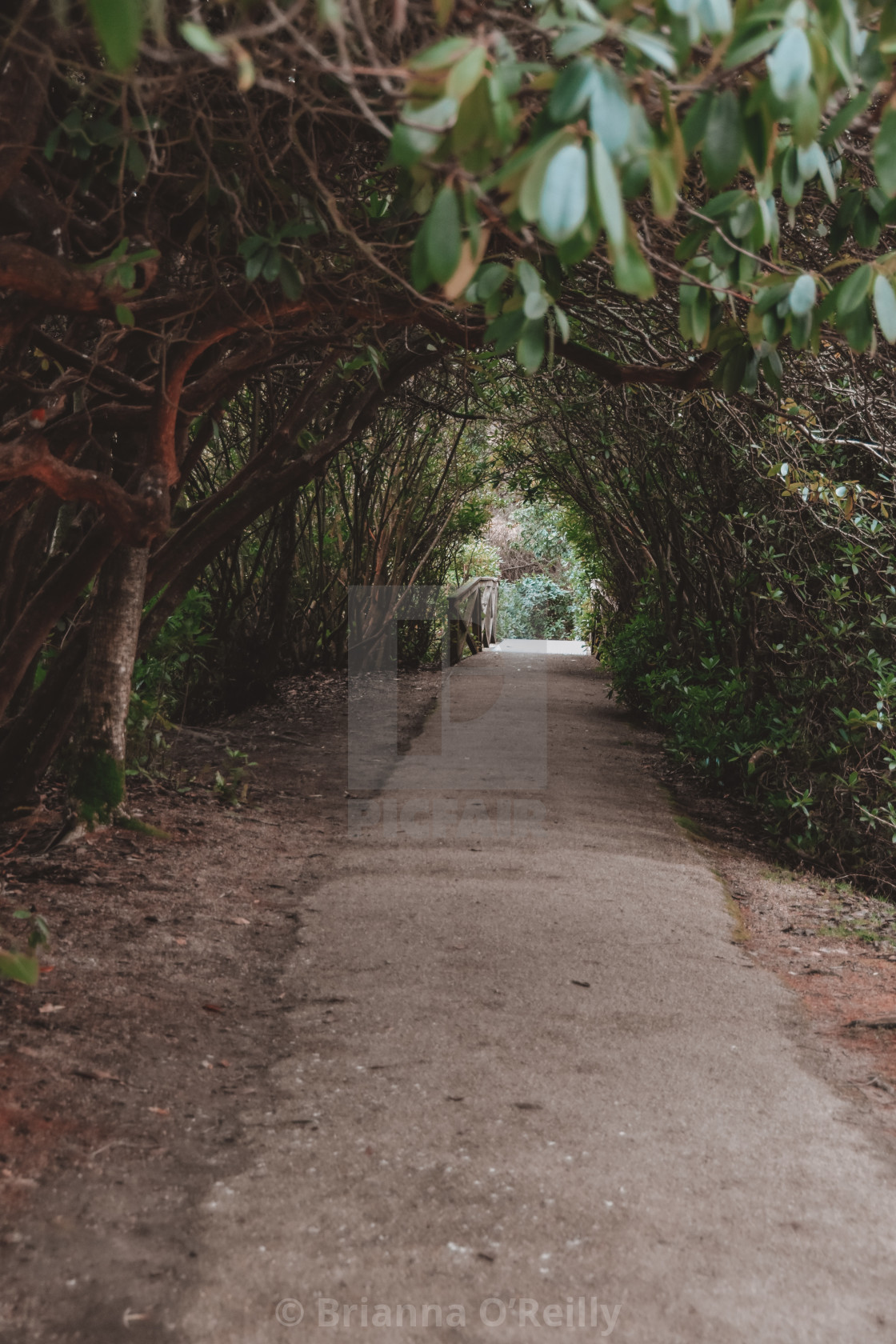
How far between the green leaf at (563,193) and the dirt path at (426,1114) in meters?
1.76

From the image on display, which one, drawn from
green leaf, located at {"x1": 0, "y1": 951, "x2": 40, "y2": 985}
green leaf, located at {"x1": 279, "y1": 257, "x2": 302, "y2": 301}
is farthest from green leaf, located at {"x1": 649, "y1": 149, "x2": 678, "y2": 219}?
green leaf, located at {"x1": 279, "y1": 257, "x2": 302, "y2": 301}

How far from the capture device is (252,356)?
404cm

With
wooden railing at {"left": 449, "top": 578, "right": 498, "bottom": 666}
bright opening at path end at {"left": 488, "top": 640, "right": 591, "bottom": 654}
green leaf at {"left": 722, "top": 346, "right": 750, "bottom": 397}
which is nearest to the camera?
green leaf at {"left": 722, "top": 346, "right": 750, "bottom": 397}

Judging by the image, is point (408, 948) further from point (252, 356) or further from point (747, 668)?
point (747, 668)

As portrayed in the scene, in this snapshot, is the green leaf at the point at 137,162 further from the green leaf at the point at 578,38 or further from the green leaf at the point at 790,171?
the green leaf at the point at 578,38

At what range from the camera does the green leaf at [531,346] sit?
1737 mm

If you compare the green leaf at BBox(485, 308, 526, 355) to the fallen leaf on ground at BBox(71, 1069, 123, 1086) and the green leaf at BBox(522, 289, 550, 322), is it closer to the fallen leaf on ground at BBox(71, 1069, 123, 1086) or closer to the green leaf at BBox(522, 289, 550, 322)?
the green leaf at BBox(522, 289, 550, 322)

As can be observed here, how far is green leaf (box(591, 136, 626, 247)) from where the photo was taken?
123 cm

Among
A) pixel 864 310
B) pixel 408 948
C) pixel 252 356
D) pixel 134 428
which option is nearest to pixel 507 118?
pixel 864 310

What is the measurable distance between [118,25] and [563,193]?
1.65ft

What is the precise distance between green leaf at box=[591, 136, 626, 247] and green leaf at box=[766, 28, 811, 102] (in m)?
0.23

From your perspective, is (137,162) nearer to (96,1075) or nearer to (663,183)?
(663,183)

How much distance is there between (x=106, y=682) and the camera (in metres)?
4.68

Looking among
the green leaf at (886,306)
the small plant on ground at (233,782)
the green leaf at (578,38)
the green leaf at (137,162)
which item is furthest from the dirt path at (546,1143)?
the green leaf at (137,162)
